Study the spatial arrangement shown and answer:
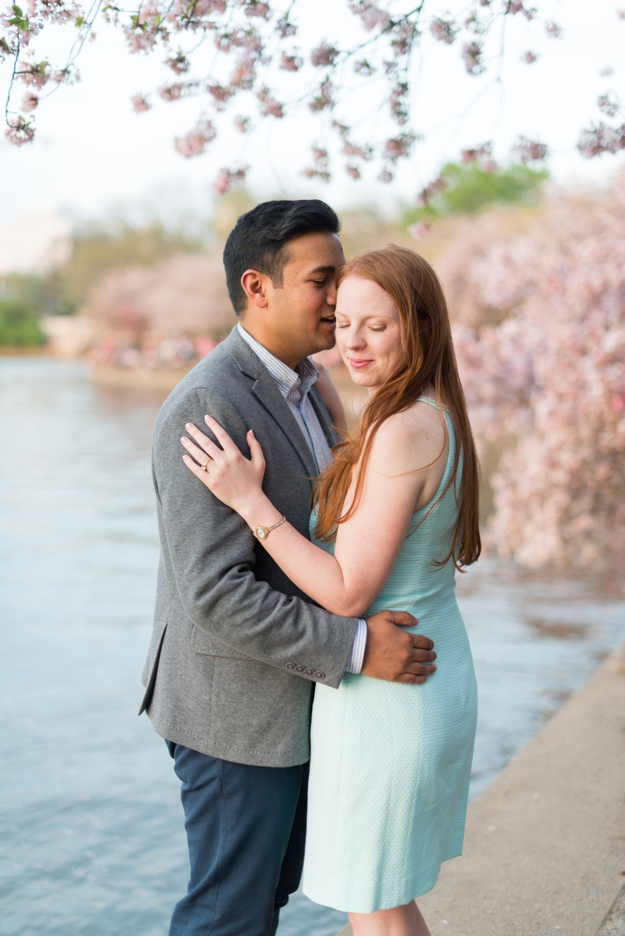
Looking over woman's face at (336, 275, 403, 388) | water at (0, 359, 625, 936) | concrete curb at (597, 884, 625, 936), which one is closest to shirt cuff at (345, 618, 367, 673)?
woman's face at (336, 275, 403, 388)

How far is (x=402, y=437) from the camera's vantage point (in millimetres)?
1804

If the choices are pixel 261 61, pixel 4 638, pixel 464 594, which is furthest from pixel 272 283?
pixel 464 594

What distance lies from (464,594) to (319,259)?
19.0 feet

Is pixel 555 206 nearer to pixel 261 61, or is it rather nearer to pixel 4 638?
pixel 4 638

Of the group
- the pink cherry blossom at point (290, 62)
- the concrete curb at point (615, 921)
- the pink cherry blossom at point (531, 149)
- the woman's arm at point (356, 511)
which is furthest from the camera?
the pink cherry blossom at point (531, 149)

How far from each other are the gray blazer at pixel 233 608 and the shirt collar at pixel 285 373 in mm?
27

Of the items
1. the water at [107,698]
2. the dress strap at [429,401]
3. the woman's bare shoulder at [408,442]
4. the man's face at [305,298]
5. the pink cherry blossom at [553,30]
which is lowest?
the water at [107,698]

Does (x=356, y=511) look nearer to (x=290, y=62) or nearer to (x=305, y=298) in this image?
(x=305, y=298)

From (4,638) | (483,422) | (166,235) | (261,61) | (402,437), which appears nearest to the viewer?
(402,437)

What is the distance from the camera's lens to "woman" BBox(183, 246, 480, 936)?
5.96 feet

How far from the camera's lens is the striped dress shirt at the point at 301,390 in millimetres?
2084

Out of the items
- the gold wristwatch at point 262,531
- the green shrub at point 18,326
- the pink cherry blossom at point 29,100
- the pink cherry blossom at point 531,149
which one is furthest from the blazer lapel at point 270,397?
the green shrub at point 18,326

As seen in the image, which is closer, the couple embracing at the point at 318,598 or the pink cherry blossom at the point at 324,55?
the couple embracing at the point at 318,598

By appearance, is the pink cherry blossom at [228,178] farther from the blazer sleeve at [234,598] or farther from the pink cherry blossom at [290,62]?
the blazer sleeve at [234,598]
